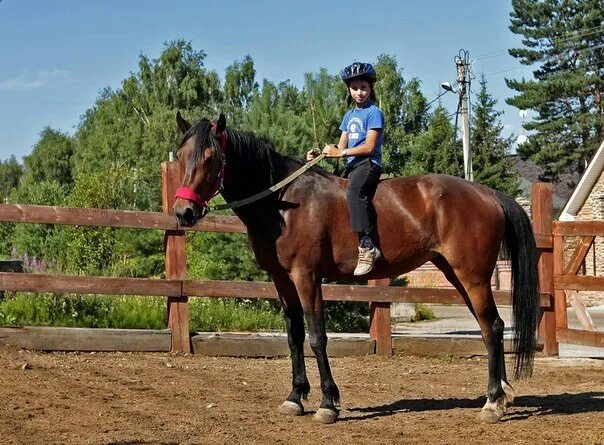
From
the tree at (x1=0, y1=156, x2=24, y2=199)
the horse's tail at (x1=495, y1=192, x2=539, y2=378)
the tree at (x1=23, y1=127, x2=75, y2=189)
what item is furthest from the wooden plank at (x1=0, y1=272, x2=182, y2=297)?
the tree at (x1=0, y1=156, x2=24, y2=199)

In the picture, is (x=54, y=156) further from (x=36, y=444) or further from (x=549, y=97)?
(x=36, y=444)

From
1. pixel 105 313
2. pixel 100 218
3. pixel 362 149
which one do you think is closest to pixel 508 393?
pixel 362 149

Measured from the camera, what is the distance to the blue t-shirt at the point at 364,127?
7.05 metres

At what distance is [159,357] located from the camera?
939cm

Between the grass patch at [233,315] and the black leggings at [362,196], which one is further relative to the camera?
the grass patch at [233,315]

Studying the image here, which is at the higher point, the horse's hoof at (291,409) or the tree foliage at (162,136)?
the tree foliage at (162,136)

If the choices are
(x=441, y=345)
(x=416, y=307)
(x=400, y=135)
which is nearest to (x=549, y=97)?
(x=400, y=135)

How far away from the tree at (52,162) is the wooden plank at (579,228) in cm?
6074

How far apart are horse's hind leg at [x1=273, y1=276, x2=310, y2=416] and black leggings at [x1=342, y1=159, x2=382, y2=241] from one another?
703mm

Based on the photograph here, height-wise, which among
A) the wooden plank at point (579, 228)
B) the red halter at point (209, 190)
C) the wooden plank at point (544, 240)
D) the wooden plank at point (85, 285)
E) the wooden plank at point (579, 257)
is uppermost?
the red halter at point (209, 190)

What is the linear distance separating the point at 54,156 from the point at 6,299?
6017 centimetres

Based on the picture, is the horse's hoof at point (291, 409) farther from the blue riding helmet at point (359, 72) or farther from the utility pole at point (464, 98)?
the utility pole at point (464, 98)

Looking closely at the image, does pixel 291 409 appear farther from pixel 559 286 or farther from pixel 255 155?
pixel 559 286

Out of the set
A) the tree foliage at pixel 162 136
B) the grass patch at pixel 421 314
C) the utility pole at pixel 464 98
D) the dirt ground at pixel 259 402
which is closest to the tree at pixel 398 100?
the tree foliage at pixel 162 136
